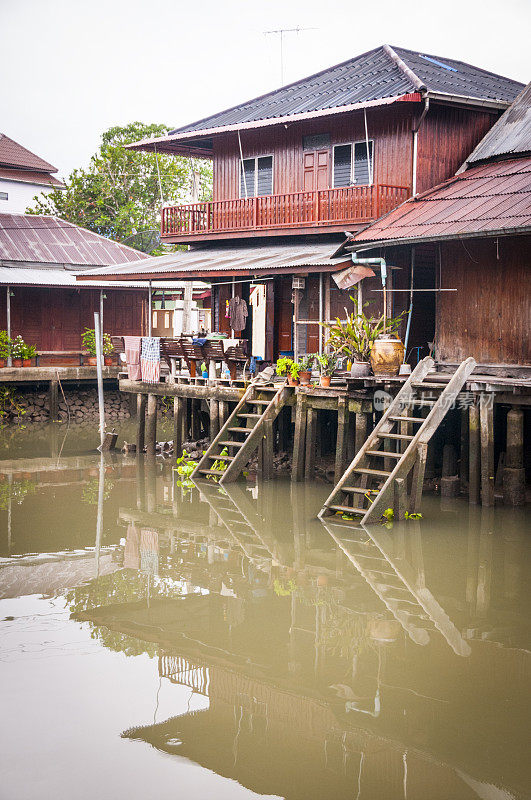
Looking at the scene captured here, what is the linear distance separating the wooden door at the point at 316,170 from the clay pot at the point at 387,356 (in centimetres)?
666

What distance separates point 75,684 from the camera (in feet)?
24.5

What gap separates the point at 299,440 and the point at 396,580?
17.1 feet

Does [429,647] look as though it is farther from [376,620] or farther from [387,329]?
[387,329]

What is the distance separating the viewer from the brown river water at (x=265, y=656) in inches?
242

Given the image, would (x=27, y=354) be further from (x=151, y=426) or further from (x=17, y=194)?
(x=17, y=194)

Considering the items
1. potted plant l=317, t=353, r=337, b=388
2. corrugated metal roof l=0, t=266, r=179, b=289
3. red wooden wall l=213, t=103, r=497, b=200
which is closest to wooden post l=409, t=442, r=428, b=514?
potted plant l=317, t=353, r=337, b=388

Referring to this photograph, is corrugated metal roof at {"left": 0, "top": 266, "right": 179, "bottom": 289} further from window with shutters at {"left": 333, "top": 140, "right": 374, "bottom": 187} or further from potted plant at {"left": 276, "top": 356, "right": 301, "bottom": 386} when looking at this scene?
potted plant at {"left": 276, "top": 356, "right": 301, "bottom": 386}

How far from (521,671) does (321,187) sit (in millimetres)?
14159

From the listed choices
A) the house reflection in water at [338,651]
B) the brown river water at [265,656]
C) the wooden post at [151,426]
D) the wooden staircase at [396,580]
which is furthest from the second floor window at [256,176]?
the wooden staircase at [396,580]

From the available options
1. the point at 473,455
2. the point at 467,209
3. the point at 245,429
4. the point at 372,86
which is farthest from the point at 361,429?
the point at 372,86

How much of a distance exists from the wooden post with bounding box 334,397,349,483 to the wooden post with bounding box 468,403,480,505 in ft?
6.56

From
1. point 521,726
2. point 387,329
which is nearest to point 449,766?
point 521,726

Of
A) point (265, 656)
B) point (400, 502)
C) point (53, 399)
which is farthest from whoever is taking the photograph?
point (53, 399)

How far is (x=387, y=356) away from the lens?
46.9 ft
